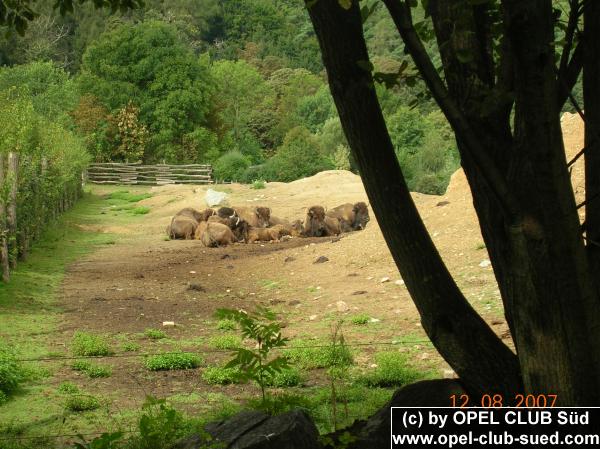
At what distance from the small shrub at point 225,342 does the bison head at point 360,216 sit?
14403 millimetres

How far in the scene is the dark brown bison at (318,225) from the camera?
965 inches

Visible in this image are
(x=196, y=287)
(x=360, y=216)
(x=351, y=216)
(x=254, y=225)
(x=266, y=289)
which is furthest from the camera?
(x=360, y=216)

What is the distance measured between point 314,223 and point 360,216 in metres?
1.70

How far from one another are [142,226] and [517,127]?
2490 cm

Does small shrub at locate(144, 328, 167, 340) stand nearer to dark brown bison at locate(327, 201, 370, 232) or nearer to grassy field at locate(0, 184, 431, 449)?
grassy field at locate(0, 184, 431, 449)

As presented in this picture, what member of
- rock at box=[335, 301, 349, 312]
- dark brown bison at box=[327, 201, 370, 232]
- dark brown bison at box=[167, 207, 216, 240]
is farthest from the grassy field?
dark brown bison at box=[327, 201, 370, 232]

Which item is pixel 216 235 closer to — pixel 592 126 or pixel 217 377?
pixel 217 377

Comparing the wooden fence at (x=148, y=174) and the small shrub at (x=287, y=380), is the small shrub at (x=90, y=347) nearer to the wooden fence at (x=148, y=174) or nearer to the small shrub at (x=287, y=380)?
the small shrub at (x=287, y=380)

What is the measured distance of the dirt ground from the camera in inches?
398

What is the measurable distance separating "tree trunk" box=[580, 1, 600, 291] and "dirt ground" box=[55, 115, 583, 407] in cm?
476

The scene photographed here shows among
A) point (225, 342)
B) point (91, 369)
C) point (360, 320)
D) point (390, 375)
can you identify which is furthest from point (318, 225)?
point (390, 375)

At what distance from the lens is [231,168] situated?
166 ft

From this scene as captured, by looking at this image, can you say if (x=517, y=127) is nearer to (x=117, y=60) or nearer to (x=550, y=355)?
(x=550, y=355)

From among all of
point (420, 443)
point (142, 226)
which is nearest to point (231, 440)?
point (420, 443)
